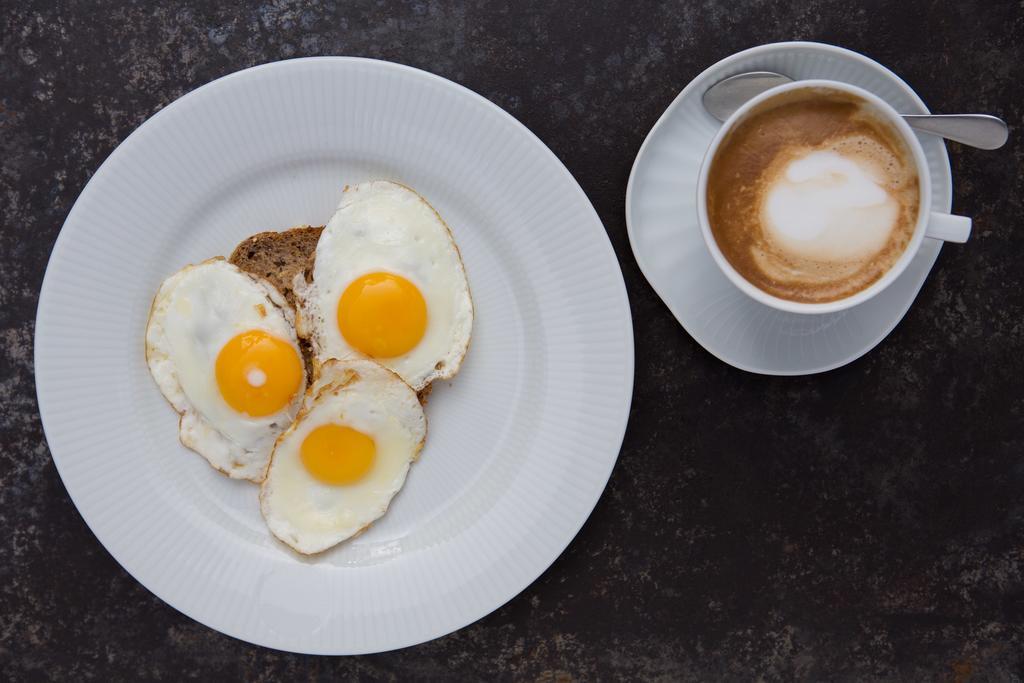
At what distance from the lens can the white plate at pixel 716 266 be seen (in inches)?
63.8

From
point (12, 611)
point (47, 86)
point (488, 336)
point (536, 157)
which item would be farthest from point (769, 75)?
point (12, 611)

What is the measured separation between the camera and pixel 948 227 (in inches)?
57.1

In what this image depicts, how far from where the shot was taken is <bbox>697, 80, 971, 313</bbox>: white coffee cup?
1450 millimetres

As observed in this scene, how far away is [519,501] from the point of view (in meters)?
1.79

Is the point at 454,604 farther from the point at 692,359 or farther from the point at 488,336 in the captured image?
the point at 692,359

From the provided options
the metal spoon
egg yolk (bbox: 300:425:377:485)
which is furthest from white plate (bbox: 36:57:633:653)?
the metal spoon

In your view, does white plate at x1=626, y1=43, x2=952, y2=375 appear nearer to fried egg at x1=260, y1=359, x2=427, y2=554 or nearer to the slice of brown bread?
fried egg at x1=260, y1=359, x2=427, y2=554

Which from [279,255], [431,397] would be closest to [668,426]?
[431,397]

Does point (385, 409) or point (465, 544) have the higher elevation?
point (385, 409)

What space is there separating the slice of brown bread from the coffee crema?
0.97 meters

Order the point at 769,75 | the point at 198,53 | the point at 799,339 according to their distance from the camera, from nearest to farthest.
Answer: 1. the point at 769,75
2. the point at 799,339
3. the point at 198,53

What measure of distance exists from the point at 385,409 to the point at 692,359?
0.81 meters

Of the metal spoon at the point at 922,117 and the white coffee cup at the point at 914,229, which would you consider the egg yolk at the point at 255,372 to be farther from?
the metal spoon at the point at 922,117

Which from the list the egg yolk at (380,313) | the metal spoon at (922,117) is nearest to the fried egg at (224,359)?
the egg yolk at (380,313)
